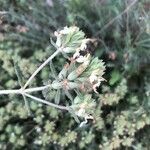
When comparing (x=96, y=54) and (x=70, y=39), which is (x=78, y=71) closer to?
(x=70, y=39)

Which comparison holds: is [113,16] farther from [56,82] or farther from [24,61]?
[56,82]

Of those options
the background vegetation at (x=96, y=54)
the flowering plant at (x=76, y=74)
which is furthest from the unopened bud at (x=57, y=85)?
the background vegetation at (x=96, y=54)

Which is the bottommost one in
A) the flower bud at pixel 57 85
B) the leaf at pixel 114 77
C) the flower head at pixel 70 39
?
the flower bud at pixel 57 85

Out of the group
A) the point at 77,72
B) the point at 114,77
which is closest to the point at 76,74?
the point at 77,72

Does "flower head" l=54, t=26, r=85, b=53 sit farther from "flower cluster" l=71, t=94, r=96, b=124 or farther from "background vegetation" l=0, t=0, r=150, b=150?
"background vegetation" l=0, t=0, r=150, b=150

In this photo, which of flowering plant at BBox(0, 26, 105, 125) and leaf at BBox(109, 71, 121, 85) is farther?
leaf at BBox(109, 71, 121, 85)

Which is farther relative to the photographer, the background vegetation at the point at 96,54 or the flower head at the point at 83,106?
the background vegetation at the point at 96,54

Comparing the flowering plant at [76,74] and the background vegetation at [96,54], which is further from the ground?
the background vegetation at [96,54]

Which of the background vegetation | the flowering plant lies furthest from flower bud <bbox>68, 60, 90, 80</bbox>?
the background vegetation

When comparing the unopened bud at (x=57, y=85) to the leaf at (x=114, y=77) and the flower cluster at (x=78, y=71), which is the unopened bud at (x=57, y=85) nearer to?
the flower cluster at (x=78, y=71)

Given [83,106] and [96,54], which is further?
[96,54]
